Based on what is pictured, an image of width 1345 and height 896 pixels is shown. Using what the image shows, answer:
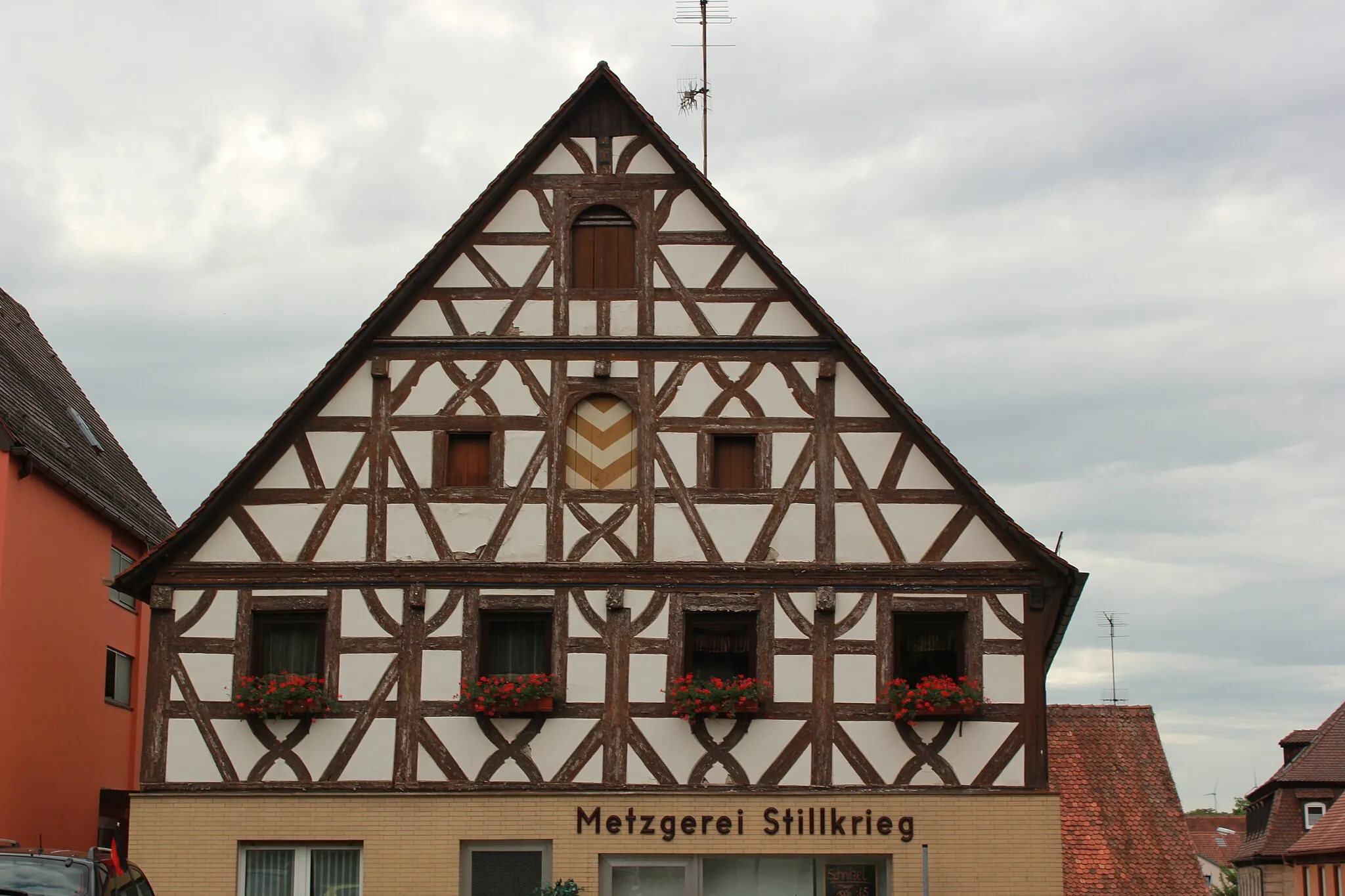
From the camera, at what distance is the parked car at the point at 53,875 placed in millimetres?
13711

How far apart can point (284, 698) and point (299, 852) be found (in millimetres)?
1890

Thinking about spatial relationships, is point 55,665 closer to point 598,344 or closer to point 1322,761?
point 598,344

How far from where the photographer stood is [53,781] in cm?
2508

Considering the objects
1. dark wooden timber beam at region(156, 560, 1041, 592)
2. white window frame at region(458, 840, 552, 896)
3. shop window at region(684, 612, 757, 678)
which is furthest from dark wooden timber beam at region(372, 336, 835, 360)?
white window frame at region(458, 840, 552, 896)

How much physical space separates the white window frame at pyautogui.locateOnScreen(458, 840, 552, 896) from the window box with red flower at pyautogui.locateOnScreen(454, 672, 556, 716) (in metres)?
1.49

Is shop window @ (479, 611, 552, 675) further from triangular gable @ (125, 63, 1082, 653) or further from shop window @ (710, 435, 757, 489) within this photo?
triangular gable @ (125, 63, 1082, 653)

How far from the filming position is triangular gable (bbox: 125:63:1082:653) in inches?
808

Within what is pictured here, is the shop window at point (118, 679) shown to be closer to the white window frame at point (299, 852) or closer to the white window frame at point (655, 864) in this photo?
the white window frame at point (299, 852)

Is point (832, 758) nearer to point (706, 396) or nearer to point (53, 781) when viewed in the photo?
point (706, 396)

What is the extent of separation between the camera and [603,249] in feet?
70.2

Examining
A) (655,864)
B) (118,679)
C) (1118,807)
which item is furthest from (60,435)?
(1118,807)

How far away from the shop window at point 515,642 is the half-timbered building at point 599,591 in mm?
35

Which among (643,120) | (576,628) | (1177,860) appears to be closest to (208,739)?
(576,628)

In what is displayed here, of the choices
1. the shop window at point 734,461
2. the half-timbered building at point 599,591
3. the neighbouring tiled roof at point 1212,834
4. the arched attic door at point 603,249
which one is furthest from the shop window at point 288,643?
the neighbouring tiled roof at point 1212,834
